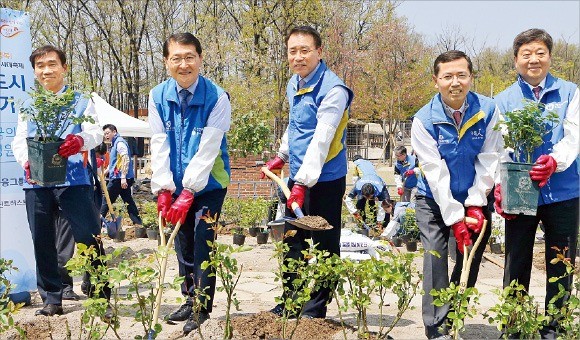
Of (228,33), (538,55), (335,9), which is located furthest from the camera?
(228,33)

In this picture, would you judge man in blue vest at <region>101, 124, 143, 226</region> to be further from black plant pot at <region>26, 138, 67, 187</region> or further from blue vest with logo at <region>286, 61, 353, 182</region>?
blue vest with logo at <region>286, 61, 353, 182</region>

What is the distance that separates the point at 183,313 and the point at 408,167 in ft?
21.5

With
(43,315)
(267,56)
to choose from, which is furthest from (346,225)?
(267,56)

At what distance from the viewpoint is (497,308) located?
2.89 metres

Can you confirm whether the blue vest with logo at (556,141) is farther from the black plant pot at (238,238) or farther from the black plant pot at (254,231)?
the black plant pot at (254,231)

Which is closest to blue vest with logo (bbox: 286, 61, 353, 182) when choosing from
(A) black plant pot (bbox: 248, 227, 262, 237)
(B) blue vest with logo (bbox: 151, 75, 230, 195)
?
(B) blue vest with logo (bbox: 151, 75, 230, 195)

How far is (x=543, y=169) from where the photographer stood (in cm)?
340

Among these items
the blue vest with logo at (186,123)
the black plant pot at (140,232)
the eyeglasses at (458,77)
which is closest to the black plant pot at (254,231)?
the black plant pot at (140,232)

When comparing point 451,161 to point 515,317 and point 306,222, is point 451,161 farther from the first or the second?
point 515,317

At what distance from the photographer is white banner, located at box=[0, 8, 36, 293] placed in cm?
496

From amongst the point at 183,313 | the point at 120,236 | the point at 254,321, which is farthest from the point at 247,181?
the point at 254,321

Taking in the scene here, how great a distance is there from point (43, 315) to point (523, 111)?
3.37 metres

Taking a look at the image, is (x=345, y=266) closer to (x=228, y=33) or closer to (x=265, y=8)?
(x=265, y=8)

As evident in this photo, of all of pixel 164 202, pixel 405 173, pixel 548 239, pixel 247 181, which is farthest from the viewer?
pixel 247 181
